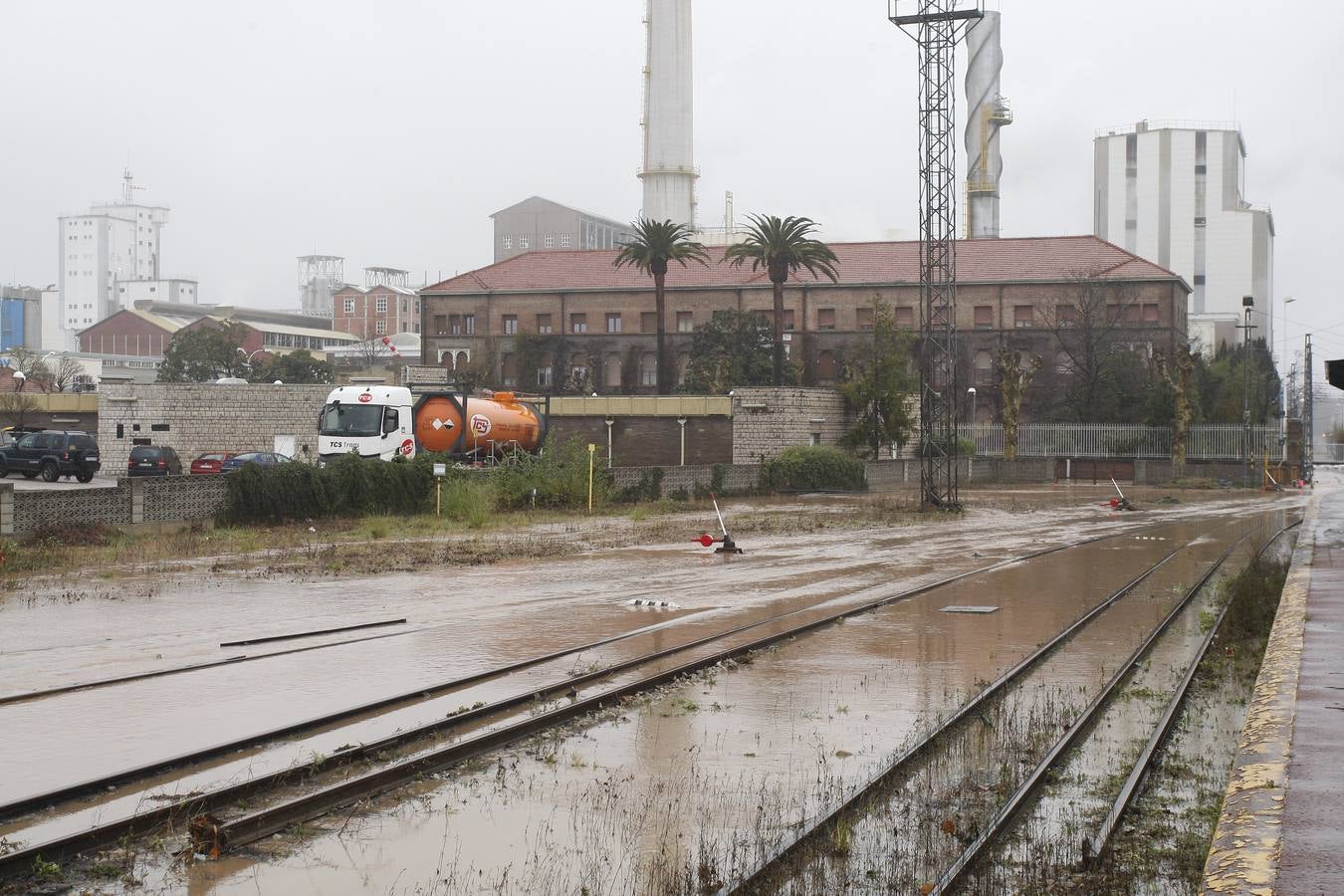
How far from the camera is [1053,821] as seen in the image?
28.1 ft

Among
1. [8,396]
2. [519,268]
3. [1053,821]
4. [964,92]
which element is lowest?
[1053,821]

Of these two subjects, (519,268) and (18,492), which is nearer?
(18,492)

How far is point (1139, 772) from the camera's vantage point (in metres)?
9.51

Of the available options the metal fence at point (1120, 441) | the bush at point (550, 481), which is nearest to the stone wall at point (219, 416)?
the bush at point (550, 481)

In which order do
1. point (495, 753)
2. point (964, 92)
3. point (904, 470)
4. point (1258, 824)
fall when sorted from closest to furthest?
point (1258, 824) → point (495, 753) → point (904, 470) → point (964, 92)

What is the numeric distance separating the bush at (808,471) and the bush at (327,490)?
17026 millimetres

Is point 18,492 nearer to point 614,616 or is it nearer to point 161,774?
point 614,616

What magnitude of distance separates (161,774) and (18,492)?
19118mm

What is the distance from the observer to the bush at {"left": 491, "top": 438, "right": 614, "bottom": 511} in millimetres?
38188

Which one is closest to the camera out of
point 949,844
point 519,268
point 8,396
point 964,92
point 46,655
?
point 949,844

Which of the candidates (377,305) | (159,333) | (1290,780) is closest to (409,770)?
(1290,780)

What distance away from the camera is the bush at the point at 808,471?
49969 millimetres

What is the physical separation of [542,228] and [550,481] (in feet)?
466

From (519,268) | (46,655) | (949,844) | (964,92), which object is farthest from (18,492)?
(964,92)
